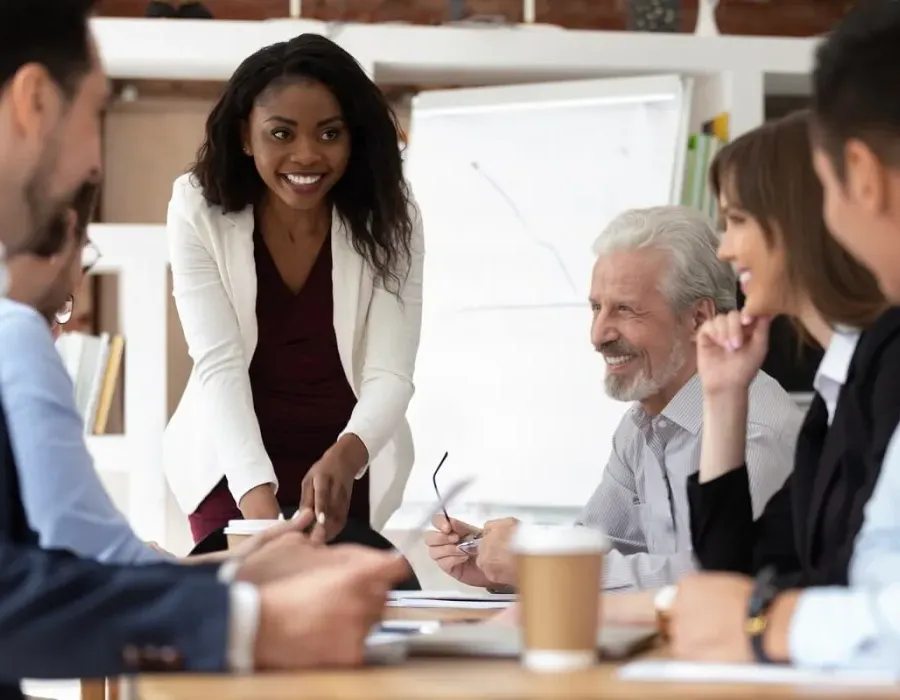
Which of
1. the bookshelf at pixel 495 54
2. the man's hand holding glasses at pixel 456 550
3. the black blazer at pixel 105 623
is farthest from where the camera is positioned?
the bookshelf at pixel 495 54

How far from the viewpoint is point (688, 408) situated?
2.30 metres

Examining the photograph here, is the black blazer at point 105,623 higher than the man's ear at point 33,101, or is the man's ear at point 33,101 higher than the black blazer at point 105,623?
the man's ear at point 33,101

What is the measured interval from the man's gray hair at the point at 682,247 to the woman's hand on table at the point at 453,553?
0.60m

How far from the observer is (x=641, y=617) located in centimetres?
150

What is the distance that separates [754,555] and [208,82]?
109 inches

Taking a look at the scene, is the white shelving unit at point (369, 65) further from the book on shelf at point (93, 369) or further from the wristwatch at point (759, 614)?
the wristwatch at point (759, 614)

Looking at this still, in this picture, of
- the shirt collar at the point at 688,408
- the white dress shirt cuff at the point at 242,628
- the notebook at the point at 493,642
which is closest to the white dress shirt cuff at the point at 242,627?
the white dress shirt cuff at the point at 242,628

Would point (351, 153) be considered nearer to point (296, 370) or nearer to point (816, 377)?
point (296, 370)

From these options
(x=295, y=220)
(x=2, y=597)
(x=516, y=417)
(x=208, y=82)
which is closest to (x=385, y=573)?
A: (x=2, y=597)

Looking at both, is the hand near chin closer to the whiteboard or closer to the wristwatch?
the wristwatch

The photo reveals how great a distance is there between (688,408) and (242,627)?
1.31 metres

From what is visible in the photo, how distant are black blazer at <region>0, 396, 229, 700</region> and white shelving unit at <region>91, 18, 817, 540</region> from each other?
2712 millimetres

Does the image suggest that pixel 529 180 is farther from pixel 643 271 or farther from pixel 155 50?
pixel 643 271

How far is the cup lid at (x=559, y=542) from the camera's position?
1.12 m
